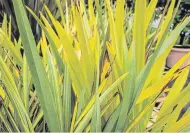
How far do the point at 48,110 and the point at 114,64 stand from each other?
0.17 metres

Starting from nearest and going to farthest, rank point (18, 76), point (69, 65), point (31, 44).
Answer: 1. point (31, 44)
2. point (69, 65)
3. point (18, 76)

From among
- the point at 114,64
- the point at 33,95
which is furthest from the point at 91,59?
the point at 33,95

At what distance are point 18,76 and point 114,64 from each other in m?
0.23

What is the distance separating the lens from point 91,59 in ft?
2.19

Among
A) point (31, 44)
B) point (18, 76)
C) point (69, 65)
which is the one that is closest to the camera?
point (31, 44)

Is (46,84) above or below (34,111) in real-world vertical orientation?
above

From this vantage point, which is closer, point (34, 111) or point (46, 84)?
point (46, 84)

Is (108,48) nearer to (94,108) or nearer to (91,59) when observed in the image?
(91,59)

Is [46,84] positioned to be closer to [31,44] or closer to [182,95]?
[31,44]

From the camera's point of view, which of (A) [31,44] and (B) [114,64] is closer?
(A) [31,44]

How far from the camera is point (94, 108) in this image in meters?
0.56

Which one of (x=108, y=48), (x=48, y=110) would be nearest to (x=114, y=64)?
(x=108, y=48)

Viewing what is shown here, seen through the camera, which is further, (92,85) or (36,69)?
(92,85)

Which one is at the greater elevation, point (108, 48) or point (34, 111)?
point (108, 48)
